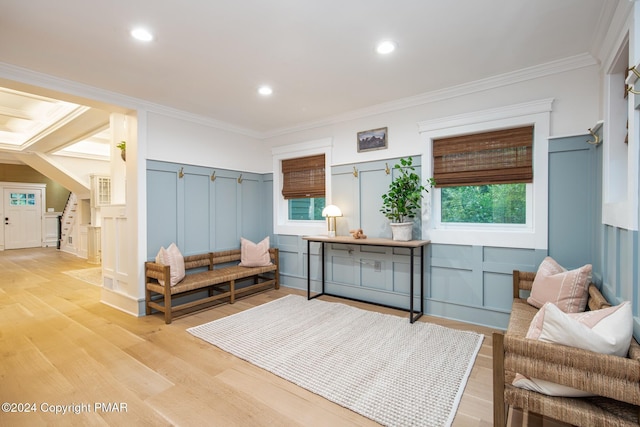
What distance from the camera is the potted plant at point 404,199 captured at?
11.3ft

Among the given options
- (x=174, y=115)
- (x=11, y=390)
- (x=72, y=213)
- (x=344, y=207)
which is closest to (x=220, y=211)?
(x=174, y=115)

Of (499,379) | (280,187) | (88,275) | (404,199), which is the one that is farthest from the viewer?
(88,275)

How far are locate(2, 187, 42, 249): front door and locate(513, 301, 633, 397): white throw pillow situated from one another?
42.3 ft

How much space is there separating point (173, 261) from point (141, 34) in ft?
7.66

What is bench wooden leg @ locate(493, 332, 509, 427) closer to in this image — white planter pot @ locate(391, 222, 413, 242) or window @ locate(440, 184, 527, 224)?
white planter pot @ locate(391, 222, 413, 242)

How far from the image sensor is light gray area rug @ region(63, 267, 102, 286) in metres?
5.30

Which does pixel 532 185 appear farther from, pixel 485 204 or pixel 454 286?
pixel 454 286

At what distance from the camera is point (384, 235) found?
12.7 ft

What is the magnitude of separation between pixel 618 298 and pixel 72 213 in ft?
38.1

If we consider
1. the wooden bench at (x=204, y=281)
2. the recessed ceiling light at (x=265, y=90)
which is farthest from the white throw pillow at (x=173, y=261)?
the recessed ceiling light at (x=265, y=90)

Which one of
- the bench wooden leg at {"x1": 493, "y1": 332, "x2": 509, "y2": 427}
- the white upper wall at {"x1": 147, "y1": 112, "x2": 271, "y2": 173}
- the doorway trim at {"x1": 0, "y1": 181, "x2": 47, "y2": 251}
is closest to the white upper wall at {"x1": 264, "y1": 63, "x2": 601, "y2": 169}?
the white upper wall at {"x1": 147, "y1": 112, "x2": 271, "y2": 173}

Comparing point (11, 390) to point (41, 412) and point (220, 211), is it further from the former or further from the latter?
point (220, 211)

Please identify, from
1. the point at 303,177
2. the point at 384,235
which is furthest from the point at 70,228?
the point at 384,235

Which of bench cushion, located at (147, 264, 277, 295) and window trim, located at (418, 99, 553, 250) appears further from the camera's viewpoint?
bench cushion, located at (147, 264, 277, 295)
